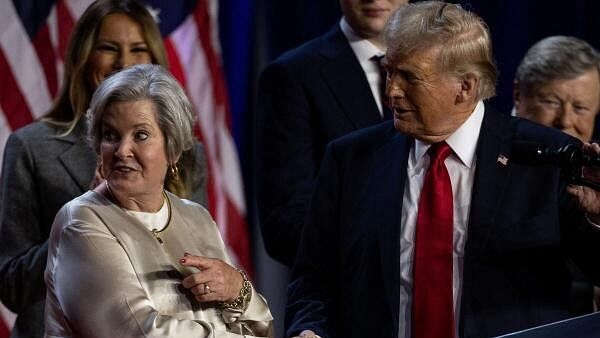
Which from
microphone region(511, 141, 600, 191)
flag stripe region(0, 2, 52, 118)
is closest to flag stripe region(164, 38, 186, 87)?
flag stripe region(0, 2, 52, 118)

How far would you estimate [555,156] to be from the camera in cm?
262

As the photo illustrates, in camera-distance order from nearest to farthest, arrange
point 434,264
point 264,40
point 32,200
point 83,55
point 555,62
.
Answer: point 434,264 → point 32,200 → point 83,55 → point 555,62 → point 264,40

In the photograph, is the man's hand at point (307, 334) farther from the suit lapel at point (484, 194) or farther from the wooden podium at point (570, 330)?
the wooden podium at point (570, 330)

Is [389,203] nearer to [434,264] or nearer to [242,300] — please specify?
[434,264]

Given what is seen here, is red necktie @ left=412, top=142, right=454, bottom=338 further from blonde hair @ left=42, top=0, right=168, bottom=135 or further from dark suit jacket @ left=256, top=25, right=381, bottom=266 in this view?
blonde hair @ left=42, top=0, right=168, bottom=135

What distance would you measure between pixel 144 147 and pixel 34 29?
87.1 inches

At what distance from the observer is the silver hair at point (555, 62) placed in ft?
14.2

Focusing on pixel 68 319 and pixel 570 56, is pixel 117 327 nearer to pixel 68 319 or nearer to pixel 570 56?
pixel 68 319

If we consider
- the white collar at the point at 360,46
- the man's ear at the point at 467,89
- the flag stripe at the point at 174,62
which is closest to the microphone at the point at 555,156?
the man's ear at the point at 467,89

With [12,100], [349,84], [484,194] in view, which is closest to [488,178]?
[484,194]

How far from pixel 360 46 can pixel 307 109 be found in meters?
0.28

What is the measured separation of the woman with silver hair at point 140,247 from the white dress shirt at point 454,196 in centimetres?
34

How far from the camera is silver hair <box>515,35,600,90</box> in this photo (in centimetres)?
432

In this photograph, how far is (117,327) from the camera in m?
2.63
